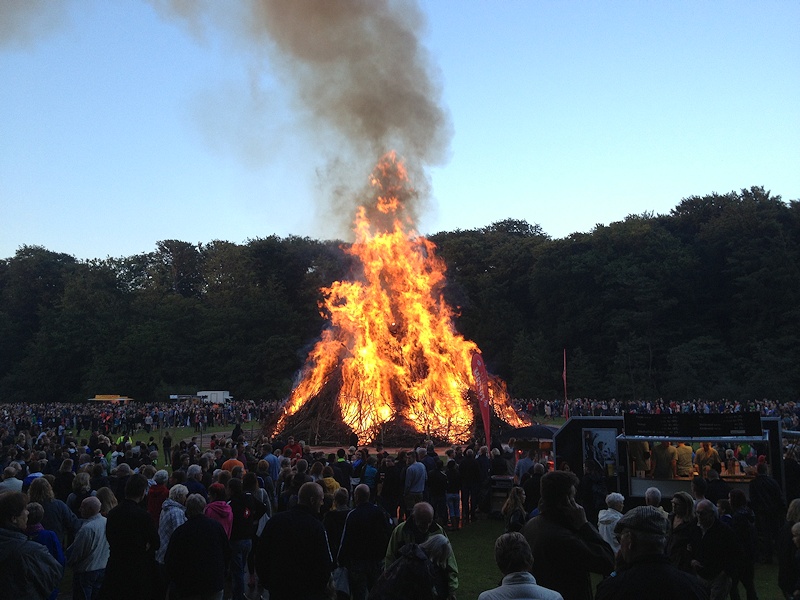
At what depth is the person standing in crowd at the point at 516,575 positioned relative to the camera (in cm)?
387

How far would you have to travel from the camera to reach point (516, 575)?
13.0 feet

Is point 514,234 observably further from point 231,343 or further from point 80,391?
point 80,391

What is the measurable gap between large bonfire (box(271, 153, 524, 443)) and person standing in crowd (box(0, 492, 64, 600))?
2095 centimetres

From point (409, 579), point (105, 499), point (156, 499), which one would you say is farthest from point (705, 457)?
point (105, 499)

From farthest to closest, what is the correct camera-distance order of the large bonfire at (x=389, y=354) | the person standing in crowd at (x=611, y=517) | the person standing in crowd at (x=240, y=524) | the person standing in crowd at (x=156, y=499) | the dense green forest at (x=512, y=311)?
the dense green forest at (x=512, y=311)
the large bonfire at (x=389, y=354)
the person standing in crowd at (x=156, y=499)
the person standing in crowd at (x=240, y=524)
the person standing in crowd at (x=611, y=517)

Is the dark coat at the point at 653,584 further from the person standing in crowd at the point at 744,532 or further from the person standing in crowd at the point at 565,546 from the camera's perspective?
the person standing in crowd at the point at 744,532

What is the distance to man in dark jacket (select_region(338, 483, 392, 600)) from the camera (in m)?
6.69

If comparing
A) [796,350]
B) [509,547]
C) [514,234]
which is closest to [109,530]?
[509,547]

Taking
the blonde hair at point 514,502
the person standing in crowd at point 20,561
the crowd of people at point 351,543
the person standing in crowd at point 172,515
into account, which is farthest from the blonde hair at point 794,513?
the person standing in crowd at point 20,561

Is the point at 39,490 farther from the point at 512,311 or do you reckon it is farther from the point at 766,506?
the point at 512,311

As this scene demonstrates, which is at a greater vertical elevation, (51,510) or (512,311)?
(512,311)

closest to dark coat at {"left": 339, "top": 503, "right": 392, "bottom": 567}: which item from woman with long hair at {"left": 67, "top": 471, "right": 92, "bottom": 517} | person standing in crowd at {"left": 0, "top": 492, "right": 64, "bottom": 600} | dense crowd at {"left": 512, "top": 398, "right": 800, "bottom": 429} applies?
person standing in crowd at {"left": 0, "top": 492, "right": 64, "bottom": 600}

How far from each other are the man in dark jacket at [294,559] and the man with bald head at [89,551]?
2.16 m

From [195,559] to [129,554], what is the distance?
0.57 meters
